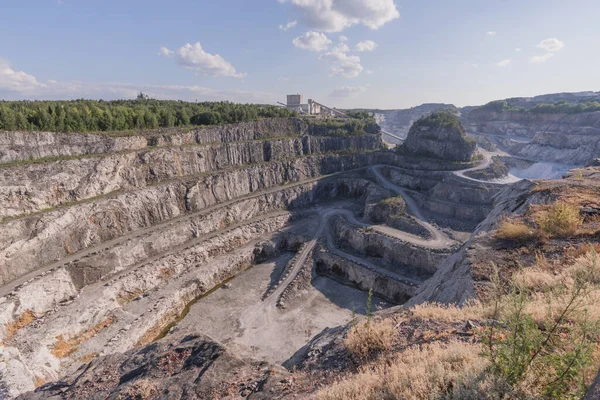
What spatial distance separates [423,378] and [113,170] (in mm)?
41107

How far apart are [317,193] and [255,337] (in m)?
32.3

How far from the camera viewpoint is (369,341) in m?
8.25

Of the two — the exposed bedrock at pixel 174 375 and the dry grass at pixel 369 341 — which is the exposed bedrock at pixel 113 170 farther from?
the dry grass at pixel 369 341

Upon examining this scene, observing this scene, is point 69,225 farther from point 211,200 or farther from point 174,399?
point 174,399

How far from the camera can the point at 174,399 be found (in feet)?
27.8

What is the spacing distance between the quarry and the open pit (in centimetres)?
18

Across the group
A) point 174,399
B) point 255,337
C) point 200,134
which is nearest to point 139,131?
point 200,134

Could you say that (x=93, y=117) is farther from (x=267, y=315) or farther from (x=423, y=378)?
(x=423, y=378)

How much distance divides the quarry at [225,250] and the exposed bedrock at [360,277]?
0.17m

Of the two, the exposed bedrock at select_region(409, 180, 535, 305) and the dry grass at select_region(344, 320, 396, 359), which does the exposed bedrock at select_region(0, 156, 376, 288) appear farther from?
the exposed bedrock at select_region(409, 180, 535, 305)

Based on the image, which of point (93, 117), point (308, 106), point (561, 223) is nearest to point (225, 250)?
point (93, 117)

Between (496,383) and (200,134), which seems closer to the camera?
(496,383)

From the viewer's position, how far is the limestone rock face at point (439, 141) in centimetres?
5875

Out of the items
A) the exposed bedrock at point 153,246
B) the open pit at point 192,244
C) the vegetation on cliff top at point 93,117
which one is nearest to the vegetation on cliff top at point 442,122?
the open pit at point 192,244
